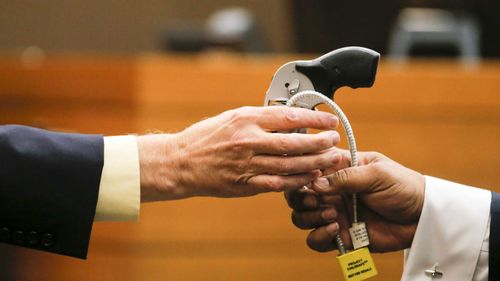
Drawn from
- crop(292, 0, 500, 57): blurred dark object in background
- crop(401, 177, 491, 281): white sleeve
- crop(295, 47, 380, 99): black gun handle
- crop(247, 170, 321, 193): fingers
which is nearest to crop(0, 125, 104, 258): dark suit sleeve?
crop(247, 170, 321, 193): fingers

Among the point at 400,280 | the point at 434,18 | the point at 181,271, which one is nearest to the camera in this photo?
the point at 400,280

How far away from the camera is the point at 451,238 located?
4.49 ft

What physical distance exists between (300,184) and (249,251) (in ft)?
3.50

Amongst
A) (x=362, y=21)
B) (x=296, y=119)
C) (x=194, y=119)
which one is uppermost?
(x=362, y=21)

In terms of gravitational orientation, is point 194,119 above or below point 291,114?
below

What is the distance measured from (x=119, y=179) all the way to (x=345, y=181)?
0.33m

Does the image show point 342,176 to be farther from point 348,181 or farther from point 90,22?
point 90,22

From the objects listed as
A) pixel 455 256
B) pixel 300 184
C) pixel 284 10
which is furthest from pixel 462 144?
pixel 284 10

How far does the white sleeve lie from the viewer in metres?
1.36

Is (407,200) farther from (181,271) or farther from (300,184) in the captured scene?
(181,271)

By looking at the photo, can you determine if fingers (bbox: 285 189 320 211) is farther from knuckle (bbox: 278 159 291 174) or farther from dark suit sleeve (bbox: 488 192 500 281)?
dark suit sleeve (bbox: 488 192 500 281)

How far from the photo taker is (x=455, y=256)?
4.48ft

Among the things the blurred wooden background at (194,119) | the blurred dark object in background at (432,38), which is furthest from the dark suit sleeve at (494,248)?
the blurred dark object in background at (432,38)

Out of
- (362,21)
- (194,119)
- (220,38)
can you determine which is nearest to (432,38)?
(362,21)
